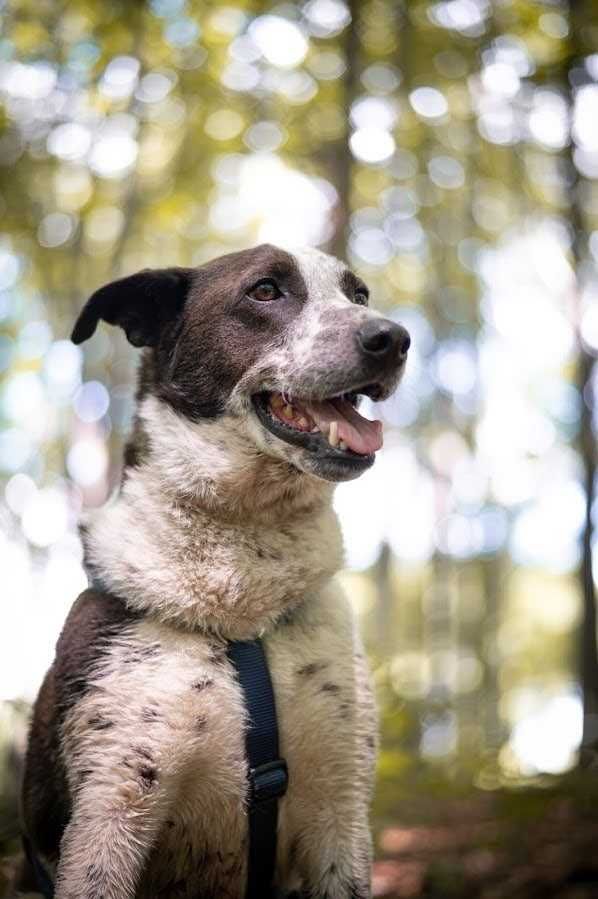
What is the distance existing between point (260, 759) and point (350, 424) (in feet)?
3.70

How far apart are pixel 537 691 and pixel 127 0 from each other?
2995cm

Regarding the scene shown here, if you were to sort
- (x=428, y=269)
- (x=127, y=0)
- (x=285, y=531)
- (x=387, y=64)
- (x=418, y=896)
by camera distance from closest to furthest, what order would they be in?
(x=285, y=531) < (x=418, y=896) < (x=127, y=0) < (x=387, y=64) < (x=428, y=269)

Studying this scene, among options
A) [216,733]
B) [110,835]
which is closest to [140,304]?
[216,733]

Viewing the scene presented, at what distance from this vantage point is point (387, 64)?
33.4ft

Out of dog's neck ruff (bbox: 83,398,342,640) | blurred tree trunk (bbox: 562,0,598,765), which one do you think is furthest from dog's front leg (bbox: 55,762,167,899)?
blurred tree trunk (bbox: 562,0,598,765)

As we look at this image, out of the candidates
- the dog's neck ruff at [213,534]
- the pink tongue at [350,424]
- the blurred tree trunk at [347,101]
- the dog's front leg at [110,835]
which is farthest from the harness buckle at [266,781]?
the blurred tree trunk at [347,101]

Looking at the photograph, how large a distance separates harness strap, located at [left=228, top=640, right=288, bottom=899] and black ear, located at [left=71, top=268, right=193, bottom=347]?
1.27 m

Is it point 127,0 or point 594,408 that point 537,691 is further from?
point 127,0

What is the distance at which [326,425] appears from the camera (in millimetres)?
3059

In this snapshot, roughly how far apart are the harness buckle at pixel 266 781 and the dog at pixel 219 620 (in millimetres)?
28

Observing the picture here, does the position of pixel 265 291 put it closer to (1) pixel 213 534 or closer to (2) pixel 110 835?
(1) pixel 213 534

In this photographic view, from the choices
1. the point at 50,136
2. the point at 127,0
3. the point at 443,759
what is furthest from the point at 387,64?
the point at 443,759

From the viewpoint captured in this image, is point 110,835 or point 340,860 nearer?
point 110,835

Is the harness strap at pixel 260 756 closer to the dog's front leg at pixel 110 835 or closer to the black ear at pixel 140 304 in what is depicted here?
the dog's front leg at pixel 110 835
